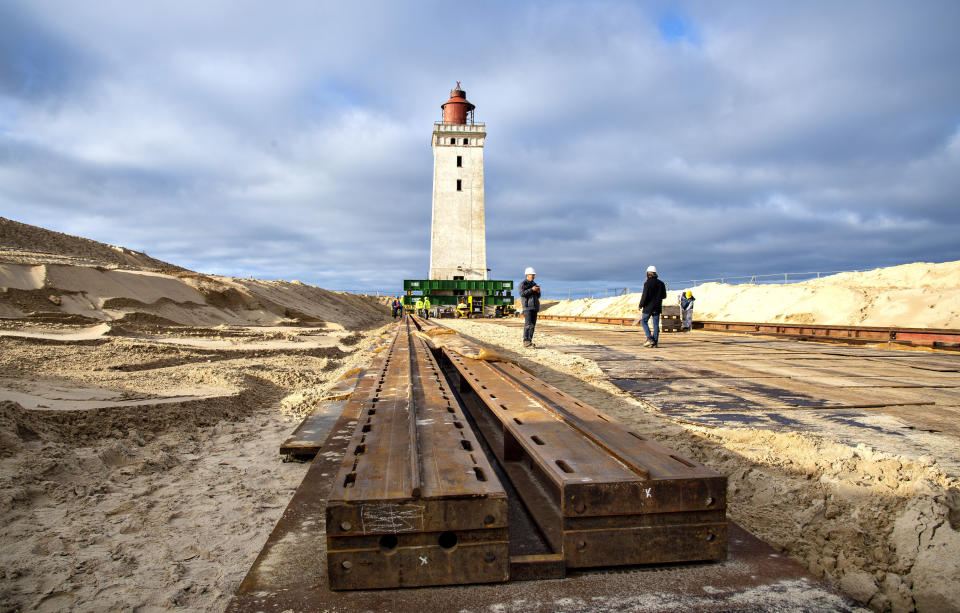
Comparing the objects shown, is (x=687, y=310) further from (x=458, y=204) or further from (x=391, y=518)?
(x=458, y=204)

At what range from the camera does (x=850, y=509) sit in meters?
2.31

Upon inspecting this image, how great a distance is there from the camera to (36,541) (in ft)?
7.51

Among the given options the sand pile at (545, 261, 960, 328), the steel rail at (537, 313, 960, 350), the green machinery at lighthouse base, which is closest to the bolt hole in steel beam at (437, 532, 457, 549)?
the steel rail at (537, 313, 960, 350)

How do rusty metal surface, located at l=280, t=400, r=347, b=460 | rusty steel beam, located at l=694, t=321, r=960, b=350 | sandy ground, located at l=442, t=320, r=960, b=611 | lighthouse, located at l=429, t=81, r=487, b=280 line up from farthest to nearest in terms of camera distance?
lighthouse, located at l=429, t=81, r=487, b=280 → rusty steel beam, located at l=694, t=321, r=960, b=350 → rusty metal surface, located at l=280, t=400, r=347, b=460 → sandy ground, located at l=442, t=320, r=960, b=611

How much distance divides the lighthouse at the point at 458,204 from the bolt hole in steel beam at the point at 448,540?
108 ft

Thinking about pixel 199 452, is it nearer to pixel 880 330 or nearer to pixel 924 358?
pixel 924 358

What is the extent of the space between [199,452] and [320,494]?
1936 mm

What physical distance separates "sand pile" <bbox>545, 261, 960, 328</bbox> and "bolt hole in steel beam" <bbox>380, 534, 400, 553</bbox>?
17417mm

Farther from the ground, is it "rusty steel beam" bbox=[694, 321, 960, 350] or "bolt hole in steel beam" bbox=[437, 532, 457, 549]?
"rusty steel beam" bbox=[694, 321, 960, 350]

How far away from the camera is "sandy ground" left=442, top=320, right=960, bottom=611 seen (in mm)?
1825

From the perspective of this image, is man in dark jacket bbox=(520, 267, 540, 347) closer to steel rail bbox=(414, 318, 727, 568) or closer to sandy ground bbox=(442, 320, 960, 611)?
sandy ground bbox=(442, 320, 960, 611)

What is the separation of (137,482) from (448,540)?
237 cm

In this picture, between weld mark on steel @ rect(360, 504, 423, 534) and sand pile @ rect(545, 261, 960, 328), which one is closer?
weld mark on steel @ rect(360, 504, 423, 534)

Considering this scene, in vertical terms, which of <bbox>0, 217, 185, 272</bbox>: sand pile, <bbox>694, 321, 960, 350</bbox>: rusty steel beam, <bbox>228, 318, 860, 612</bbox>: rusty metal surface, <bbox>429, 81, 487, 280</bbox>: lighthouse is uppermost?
<bbox>429, 81, 487, 280</bbox>: lighthouse
